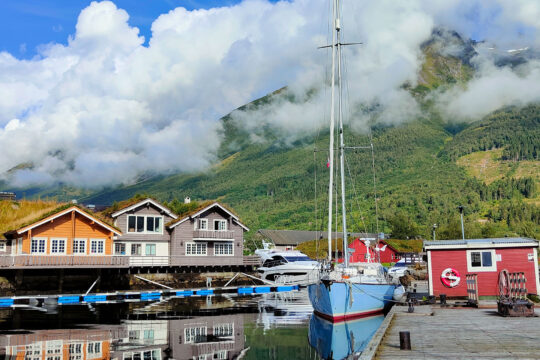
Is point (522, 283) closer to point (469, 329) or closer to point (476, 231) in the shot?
point (469, 329)

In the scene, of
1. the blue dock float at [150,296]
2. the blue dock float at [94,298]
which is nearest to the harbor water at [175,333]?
the blue dock float at [94,298]

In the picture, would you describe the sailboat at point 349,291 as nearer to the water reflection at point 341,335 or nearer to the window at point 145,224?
the water reflection at point 341,335

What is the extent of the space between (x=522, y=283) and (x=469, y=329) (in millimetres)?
12135

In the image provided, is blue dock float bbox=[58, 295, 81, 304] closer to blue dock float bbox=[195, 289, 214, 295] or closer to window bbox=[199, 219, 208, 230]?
blue dock float bbox=[195, 289, 214, 295]

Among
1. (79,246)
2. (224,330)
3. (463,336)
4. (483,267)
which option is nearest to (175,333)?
(224,330)

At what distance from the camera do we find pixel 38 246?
53375 millimetres

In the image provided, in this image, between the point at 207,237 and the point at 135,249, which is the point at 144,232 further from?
the point at 207,237

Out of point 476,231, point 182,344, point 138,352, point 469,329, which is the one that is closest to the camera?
point 469,329

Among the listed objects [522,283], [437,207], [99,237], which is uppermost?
[437,207]

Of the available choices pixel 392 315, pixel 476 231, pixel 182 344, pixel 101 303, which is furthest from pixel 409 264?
pixel 182 344

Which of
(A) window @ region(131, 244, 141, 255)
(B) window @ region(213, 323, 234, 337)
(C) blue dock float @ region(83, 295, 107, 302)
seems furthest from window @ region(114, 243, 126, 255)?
(B) window @ region(213, 323, 234, 337)

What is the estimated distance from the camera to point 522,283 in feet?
102

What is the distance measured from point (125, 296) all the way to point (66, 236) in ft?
37.5

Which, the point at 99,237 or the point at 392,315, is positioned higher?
the point at 99,237
